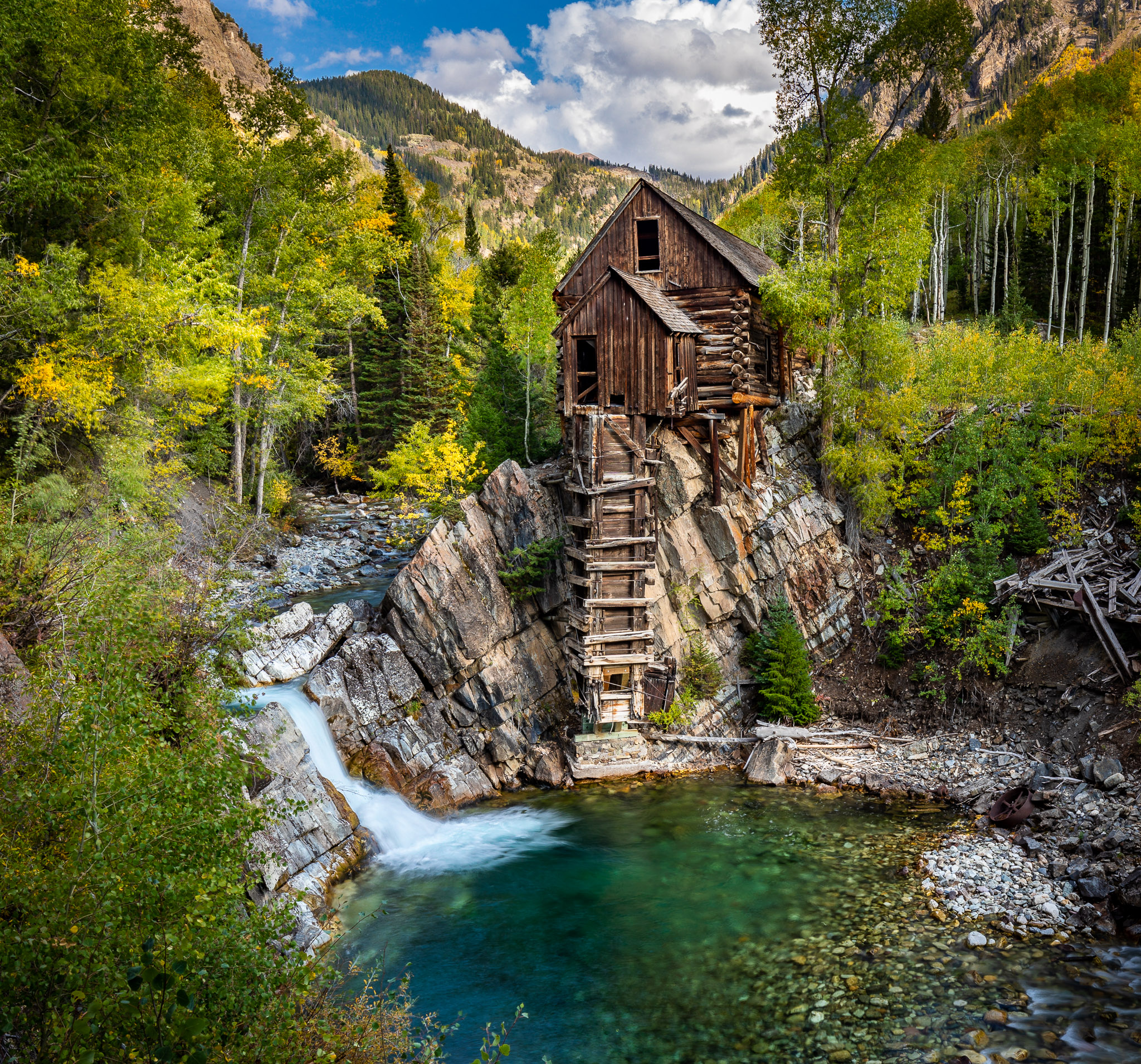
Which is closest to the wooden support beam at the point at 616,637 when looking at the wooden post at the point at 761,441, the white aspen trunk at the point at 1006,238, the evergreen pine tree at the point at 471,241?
the wooden post at the point at 761,441

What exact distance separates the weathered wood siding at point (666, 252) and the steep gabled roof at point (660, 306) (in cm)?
113

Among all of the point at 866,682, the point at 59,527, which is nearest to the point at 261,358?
the point at 59,527

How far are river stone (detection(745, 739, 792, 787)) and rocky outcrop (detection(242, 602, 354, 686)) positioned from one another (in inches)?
482

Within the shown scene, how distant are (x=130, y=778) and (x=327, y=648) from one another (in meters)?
13.6

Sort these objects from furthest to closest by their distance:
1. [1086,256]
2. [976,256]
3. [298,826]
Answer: [976,256]
[1086,256]
[298,826]

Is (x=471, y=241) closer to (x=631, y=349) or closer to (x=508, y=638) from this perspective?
(x=631, y=349)

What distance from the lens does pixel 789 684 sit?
2145 cm

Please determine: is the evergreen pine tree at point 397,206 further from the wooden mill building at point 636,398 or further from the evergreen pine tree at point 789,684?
the evergreen pine tree at point 789,684

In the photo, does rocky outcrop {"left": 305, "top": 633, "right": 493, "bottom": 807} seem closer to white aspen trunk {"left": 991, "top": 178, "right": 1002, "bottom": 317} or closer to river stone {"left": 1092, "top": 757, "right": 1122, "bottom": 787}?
river stone {"left": 1092, "top": 757, "right": 1122, "bottom": 787}

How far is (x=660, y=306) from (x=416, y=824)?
52.8ft

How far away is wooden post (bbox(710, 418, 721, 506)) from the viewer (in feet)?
73.0

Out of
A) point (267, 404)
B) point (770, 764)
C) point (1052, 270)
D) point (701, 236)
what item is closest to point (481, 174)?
point (1052, 270)

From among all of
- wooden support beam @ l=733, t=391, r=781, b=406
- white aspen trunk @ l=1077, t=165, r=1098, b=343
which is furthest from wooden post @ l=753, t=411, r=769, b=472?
white aspen trunk @ l=1077, t=165, r=1098, b=343

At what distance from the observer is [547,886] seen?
50.2ft
